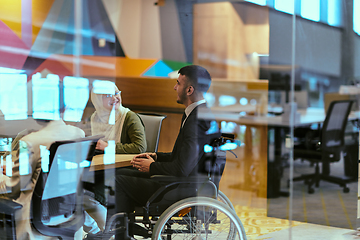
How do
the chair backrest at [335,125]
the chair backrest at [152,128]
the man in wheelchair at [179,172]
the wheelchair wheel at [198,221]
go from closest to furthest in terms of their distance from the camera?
the wheelchair wheel at [198,221], the man in wheelchair at [179,172], the chair backrest at [152,128], the chair backrest at [335,125]

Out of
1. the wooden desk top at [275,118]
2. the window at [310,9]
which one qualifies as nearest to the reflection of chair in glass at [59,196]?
the wooden desk top at [275,118]

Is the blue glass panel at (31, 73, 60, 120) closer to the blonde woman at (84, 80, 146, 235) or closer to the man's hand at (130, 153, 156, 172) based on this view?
the blonde woman at (84, 80, 146, 235)

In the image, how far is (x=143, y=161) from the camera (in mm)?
2441

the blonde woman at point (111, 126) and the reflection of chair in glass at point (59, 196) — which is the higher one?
the blonde woman at point (111, 126)

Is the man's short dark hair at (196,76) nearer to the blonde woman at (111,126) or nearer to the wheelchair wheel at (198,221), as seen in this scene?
the blonde woman at (111,126)

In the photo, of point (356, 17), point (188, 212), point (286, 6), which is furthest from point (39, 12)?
point (356, 17)

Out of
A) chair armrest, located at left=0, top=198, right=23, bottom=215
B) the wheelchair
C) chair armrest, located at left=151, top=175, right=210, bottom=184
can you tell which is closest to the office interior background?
chair armrest, located at left=151, top=175, right=210, bottom=184

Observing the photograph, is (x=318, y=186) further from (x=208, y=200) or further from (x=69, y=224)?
(x=69, y=224)

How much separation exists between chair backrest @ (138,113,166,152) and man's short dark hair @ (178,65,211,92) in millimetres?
315

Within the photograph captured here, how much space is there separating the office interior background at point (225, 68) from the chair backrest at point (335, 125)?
67mm

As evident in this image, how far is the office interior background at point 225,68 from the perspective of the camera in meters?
2.61

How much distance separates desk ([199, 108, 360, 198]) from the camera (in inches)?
146

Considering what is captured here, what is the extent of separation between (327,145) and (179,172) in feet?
6.68

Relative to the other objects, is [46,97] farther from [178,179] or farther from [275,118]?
[275,118]
